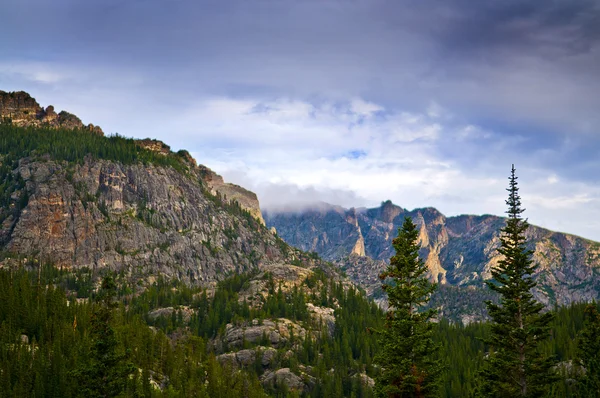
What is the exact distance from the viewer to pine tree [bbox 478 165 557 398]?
59219 mm

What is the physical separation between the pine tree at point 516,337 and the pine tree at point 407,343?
9.75 meters

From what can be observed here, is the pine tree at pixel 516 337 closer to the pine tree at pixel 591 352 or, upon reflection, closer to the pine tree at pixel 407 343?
the pine tree at pixel 407 343

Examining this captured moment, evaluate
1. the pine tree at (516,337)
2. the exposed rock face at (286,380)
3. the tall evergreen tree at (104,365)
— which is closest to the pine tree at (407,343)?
the pine tree at (516,337)

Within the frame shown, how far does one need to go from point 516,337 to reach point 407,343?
599 inches

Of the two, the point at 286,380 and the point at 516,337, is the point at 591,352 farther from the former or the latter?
the point at 286,380

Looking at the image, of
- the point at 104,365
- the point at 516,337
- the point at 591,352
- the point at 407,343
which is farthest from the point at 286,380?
the point at 407,343

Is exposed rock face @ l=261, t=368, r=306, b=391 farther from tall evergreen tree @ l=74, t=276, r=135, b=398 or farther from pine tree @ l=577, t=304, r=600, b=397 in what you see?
tall evergreen tree @ l=74, t=276, r=135, b=398

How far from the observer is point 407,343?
53688 millimetres

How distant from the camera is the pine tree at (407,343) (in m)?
53.5

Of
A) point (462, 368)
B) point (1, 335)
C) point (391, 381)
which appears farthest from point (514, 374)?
point (462, 368)

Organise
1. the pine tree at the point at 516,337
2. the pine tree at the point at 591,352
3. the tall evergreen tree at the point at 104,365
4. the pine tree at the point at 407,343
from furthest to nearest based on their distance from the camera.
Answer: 1. the pine tree at the point at 591,352
2. the tall evergreen tree at the point at 104,365
3. the pine tree at the point at 516,337
4. the pine tree at the point at 407,343

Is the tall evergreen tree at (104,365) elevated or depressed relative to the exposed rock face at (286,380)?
elevated

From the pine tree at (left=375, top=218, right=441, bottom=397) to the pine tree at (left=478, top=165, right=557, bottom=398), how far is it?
9.75m

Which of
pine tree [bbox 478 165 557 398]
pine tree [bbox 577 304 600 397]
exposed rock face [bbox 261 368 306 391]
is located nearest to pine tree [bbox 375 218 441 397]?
pine tree [bbox 478 165 557 398]
